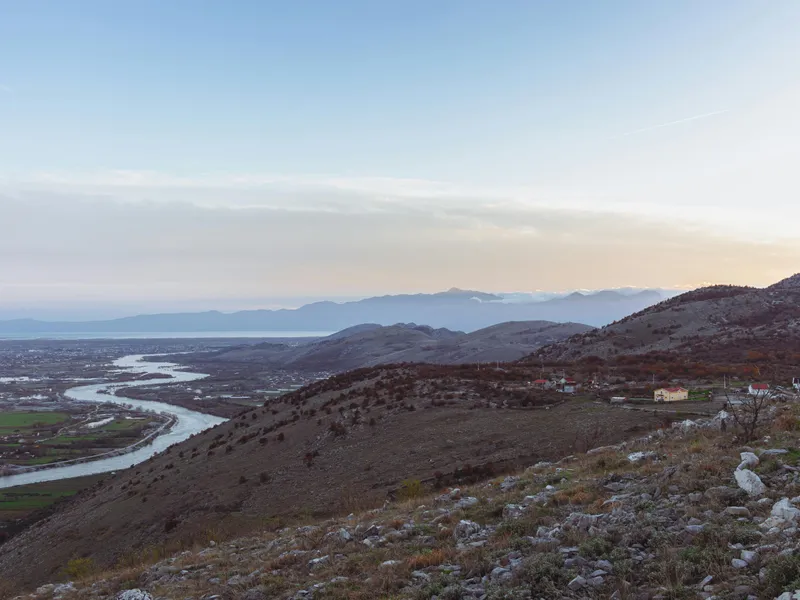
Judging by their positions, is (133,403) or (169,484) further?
(133,403)

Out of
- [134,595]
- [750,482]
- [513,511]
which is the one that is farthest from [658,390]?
[134,595]

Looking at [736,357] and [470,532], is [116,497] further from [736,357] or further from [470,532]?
[736,357]

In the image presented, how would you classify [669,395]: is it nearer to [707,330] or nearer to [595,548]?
[595,548]

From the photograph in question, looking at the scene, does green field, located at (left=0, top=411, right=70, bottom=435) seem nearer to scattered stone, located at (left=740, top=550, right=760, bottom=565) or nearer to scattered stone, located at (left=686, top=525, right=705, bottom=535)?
scattered stone, located at (left=686, top=525, right=705, bottom=535)

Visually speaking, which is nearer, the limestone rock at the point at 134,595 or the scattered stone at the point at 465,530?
the scattered stone at the point at 465,530

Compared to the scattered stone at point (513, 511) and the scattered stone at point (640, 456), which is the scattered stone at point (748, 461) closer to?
the scattered stone at point (640, 456)

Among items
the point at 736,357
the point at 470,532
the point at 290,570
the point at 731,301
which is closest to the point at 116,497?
the point at 290,570

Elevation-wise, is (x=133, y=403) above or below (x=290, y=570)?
below

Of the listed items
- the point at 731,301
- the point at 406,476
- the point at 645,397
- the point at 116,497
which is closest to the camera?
the point at 406,476

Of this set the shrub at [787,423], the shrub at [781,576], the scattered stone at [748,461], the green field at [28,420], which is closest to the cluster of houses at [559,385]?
the shrub at [787,423]
